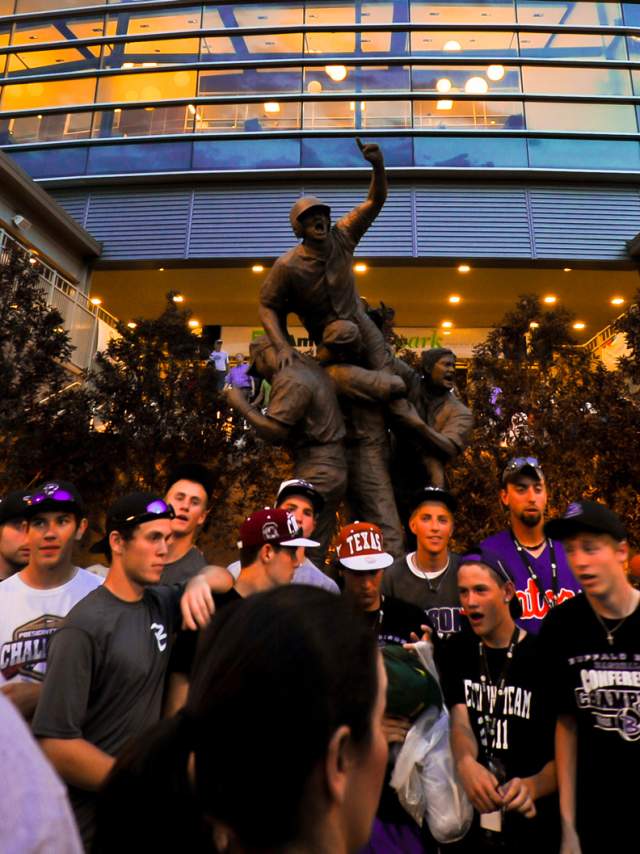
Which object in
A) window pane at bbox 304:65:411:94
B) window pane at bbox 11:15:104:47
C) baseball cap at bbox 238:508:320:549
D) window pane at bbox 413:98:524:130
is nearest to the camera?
baseball cap at bbox 238:508:320:549

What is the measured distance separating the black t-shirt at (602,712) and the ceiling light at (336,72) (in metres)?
23.9

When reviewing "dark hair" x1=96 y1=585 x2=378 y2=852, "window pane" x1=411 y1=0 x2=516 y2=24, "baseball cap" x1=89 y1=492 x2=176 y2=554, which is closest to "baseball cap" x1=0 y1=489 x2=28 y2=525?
"baseball cap" x1=89 y1=492 x2=176 y2=554

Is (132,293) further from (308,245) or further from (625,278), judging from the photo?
(308,245)

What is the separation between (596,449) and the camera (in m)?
11.8

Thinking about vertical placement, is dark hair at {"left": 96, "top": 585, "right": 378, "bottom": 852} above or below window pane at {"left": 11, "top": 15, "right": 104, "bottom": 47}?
below

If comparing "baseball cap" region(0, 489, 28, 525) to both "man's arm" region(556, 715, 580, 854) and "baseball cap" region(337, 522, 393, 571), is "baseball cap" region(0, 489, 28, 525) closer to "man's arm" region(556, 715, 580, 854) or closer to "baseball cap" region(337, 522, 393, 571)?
"baseball cap" region(337, 522, 393, 571)

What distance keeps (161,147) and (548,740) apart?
23.4 metres

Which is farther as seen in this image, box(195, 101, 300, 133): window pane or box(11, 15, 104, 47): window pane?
box(11, 15, 104, 47): window pane

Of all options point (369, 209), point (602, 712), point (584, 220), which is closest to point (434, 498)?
point (602, 712)

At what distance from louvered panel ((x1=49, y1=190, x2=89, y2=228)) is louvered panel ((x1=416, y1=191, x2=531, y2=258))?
11.5 m

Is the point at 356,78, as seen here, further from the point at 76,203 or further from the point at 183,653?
the point at 183,653

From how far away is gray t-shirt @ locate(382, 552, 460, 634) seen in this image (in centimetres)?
396

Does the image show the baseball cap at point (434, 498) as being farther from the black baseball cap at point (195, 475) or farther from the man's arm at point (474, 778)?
the man's arm at point (474, 778)

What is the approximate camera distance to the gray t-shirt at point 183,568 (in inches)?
165
